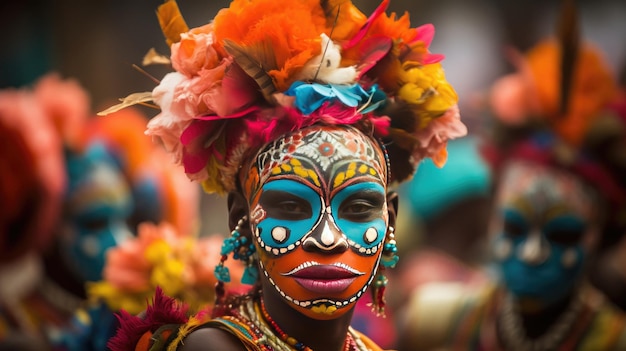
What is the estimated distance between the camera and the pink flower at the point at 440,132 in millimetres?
2959

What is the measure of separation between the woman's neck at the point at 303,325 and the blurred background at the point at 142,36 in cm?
325

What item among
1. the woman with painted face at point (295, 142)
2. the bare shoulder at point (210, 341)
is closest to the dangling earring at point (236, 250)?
the woman with painted face at point (295, 142)

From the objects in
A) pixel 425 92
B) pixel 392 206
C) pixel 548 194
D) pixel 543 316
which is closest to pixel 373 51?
pixel 425 92

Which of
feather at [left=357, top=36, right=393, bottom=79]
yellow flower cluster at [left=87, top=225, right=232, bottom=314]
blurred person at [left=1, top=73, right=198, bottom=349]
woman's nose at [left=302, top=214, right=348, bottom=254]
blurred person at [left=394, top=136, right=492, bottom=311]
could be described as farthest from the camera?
blurred person at [left=394, top=136, right=492, bottom=311]

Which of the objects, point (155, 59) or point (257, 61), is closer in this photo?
point (257, 61)

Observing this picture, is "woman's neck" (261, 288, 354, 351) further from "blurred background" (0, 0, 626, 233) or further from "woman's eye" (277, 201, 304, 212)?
"blurred background" (0, 0, 626, 233)

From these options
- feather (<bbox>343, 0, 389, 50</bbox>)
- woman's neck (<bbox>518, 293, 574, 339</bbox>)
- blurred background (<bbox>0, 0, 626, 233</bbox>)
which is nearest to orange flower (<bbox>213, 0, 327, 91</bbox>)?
feather (<bbox>343, 0, 389, 50</bbox>)

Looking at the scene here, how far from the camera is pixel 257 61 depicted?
275 centimetres

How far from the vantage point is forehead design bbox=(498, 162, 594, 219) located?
4453 millimetres

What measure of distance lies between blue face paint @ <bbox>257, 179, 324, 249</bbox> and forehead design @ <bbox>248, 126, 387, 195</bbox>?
0.04 metres

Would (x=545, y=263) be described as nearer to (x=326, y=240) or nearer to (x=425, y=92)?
(x=425, y=92)

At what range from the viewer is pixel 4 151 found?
4.78 meters

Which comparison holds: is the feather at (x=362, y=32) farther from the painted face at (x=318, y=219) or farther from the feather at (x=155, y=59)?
the feather at (x=155, y=59)

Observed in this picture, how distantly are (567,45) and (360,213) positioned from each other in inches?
77.3
